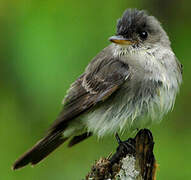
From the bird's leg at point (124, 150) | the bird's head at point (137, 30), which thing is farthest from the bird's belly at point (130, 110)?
the bird's head at point (137, 30)

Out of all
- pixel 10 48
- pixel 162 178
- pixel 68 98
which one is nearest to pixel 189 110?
pixel 162 178

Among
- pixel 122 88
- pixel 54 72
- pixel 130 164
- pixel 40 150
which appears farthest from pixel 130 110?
pixel 40 150

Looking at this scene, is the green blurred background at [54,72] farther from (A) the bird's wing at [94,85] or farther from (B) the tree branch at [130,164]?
(B) the tree branch at [130,164]

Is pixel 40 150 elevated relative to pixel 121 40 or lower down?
Result: lower down

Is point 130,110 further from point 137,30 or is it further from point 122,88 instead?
point 137,30

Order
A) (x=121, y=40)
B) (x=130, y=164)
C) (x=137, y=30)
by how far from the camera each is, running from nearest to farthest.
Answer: (x=130, y=164)
(x=121, y=40)
(x=137, y=30)

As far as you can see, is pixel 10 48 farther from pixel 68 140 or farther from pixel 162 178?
pixel 162 178
